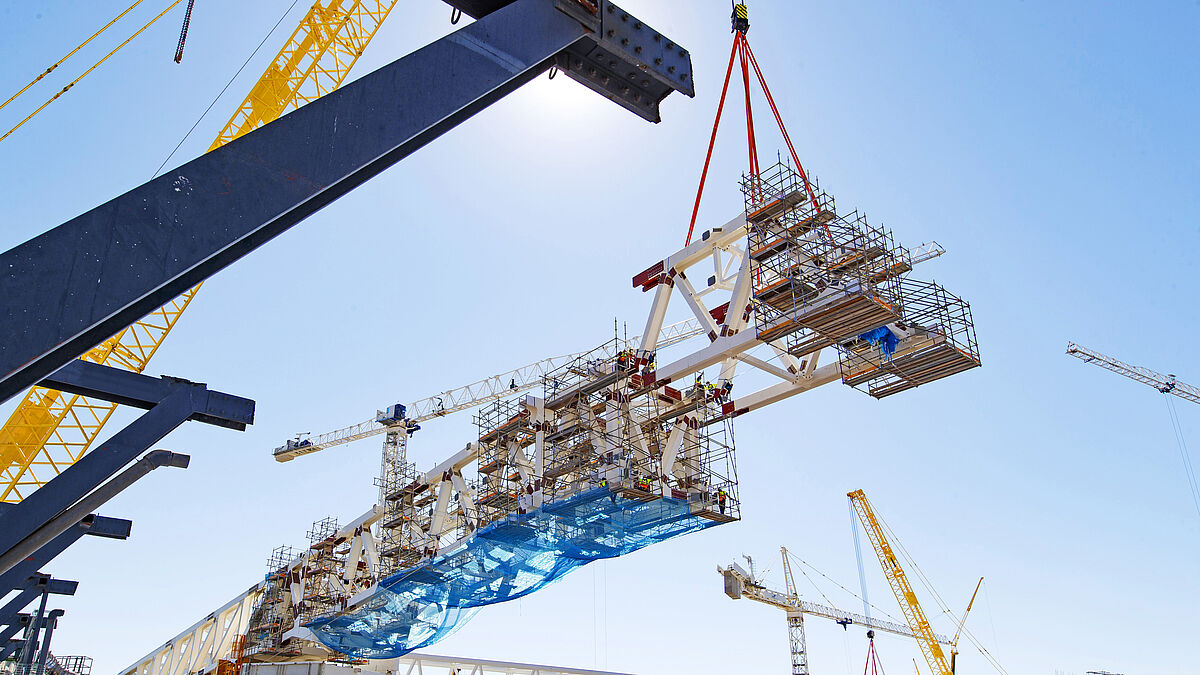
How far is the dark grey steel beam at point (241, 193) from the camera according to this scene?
525 centimetres

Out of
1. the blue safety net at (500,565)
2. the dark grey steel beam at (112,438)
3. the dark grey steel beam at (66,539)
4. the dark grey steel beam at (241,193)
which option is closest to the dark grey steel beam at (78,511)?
the dark grey steel beam at (112,438)

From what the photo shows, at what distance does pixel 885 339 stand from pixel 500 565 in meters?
15.8

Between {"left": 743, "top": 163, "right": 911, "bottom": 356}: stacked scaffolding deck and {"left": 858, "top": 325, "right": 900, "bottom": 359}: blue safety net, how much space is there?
761mm

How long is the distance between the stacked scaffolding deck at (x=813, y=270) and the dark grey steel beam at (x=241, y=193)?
1490cm

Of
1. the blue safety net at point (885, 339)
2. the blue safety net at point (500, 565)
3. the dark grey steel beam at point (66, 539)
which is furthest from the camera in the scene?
the blue safety net at point (500, 565)

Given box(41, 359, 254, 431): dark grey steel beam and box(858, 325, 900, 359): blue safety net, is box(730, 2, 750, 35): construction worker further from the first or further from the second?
box(41, 359, 254, 431): dark grey steel beam

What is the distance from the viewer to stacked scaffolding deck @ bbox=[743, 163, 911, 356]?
869 inches

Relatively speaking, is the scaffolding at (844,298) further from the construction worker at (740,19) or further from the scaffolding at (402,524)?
the scaffolding at (402,524)

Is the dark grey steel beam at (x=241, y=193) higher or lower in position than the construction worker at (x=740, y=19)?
lower

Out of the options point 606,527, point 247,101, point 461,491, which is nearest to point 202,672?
point 461,491

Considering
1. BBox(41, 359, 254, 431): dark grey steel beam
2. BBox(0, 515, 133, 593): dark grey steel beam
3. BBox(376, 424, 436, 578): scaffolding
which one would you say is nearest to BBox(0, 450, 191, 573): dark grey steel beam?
BBox(41, 359, 254, 431): dark grey steel beam

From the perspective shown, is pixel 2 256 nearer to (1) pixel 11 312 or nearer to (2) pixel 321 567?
(1) pixel 11 312

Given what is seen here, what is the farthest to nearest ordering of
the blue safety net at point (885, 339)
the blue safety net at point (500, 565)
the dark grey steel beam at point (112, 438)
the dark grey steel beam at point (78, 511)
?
1. the blue safety net at point (500, 565)
2. the blue safety net at point (885, 339)
3. the dark grey steel beam at point (78, 511)
4. the dark grey steel beam at point (112, 438)

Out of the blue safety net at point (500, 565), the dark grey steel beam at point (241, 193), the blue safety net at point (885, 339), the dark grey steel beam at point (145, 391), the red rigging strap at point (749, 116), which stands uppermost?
the red rigging strap at point (749, 116)
